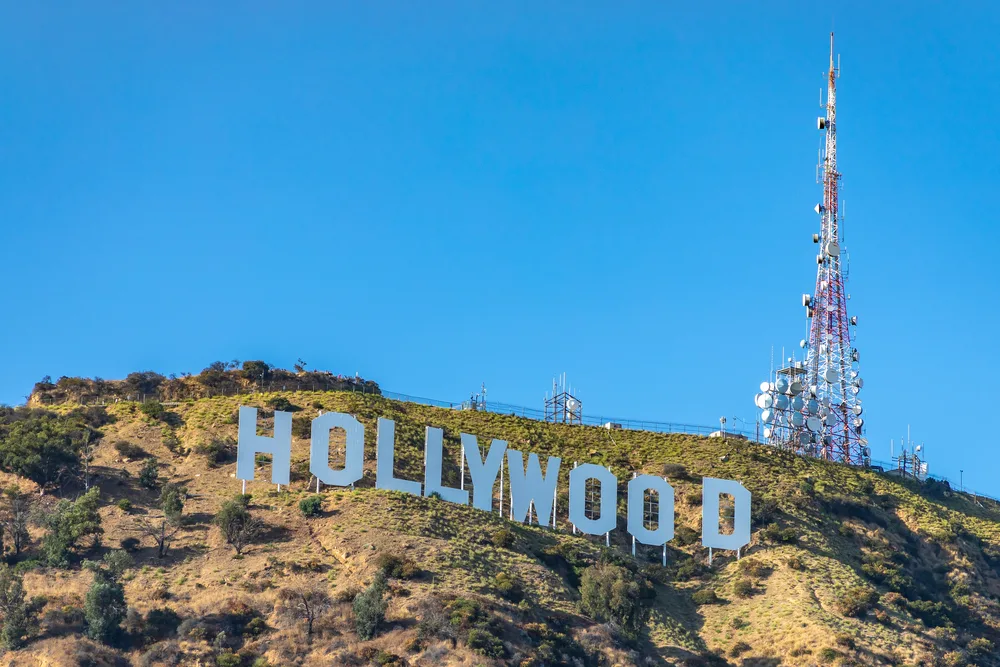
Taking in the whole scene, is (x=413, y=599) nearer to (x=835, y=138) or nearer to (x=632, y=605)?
(x=632, y=605)

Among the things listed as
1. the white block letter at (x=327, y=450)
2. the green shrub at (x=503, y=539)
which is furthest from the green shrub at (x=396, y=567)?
the white block letter at (x=327, y=450)

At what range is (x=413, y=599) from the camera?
8419 cm

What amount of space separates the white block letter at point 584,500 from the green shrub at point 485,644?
18.4 m

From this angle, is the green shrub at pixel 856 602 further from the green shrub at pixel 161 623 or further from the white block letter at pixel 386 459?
the green shrub at pixel 161 623

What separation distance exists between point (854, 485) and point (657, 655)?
33.4m

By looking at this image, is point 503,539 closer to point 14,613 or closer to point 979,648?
point 14,613

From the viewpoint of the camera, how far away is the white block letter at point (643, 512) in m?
99.5

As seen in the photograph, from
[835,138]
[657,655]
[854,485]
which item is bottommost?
[657,655]

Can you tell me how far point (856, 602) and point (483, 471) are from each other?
22828 millimetres

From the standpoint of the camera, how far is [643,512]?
101 metres

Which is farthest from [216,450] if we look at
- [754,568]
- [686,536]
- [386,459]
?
[754,568]

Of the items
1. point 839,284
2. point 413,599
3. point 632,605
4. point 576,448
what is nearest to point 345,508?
point 413,599

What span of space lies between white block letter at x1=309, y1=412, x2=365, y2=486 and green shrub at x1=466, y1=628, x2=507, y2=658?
16.7 metres

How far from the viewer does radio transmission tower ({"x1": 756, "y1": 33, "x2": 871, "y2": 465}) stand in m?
122
